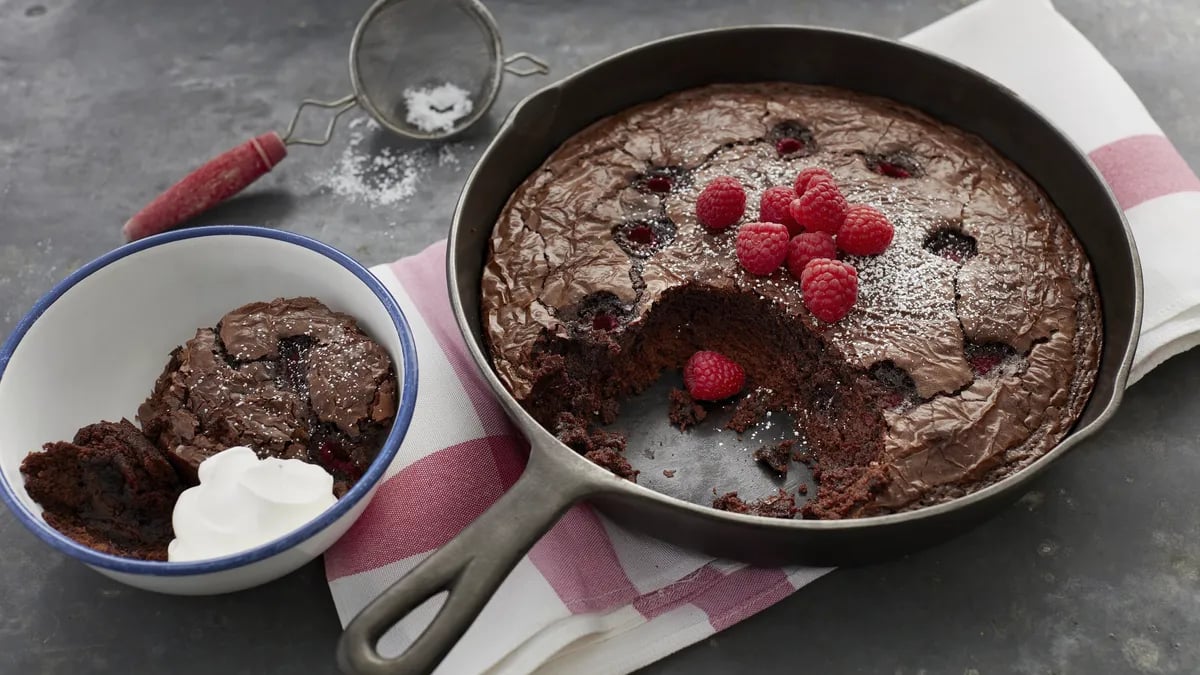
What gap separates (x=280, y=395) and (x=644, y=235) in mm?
1049

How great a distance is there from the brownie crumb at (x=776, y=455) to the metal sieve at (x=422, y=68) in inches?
60.3

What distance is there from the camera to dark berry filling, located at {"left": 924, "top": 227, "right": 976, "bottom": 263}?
2.74 metres

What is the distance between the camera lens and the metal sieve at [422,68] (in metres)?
3.42

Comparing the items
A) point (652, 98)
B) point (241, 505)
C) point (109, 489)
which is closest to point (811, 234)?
point (652, 98)

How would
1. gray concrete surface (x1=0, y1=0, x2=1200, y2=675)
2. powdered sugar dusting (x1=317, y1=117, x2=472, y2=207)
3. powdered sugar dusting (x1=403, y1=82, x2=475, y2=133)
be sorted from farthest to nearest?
1. powdered sugar dusting (x1=403, y1=82, x2=475, y2=133)
2. powdered sugar dusting (x1=317, y1=117, x2=472, y2=207)
3. gray concrete surface (x1=0, y1=0, x2=1200, y2=675)

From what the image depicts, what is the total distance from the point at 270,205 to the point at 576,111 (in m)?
1.08

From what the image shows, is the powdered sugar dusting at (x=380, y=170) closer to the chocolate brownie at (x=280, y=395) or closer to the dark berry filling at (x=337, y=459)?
the chocolate brownie at (x=280, y=395)

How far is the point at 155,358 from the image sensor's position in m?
2.76

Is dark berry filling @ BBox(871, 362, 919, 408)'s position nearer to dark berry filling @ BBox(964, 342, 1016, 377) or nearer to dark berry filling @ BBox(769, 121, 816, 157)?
dark berry filling @ BBox(964, 342, 1016, 377)

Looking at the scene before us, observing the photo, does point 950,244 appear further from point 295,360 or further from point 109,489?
point 109,489

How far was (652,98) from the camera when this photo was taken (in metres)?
3.17

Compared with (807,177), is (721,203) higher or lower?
lower

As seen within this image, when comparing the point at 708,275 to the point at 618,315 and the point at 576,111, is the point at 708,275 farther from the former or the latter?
the point at 576,111

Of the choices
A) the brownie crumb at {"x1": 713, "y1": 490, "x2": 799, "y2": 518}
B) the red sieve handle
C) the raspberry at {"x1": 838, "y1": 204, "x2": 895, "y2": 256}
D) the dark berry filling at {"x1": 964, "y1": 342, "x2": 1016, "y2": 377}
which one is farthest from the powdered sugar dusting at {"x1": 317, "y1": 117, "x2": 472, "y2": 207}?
the dark berry filling at {"x1": 964, "y1": 342, "x2": 1016, "y2": 377}
